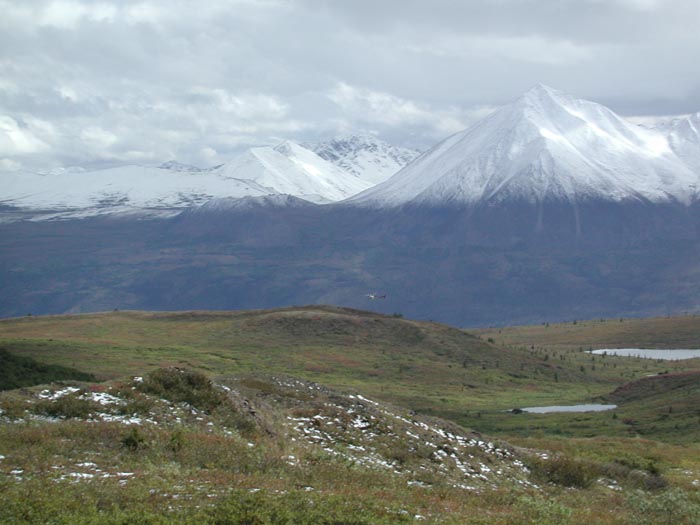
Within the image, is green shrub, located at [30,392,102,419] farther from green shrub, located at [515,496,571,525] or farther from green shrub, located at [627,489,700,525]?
green shrub, located at [627,489,700,525]

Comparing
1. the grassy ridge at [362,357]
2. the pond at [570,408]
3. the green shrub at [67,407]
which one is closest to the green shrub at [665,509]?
the green shrub at [67,407]

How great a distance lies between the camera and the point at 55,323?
11600cm

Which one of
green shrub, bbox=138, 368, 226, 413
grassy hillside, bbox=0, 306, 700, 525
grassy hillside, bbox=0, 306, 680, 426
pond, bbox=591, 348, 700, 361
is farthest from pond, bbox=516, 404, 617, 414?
pond, bbox=591, 348, 700, 361

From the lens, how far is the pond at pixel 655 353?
13225 cm

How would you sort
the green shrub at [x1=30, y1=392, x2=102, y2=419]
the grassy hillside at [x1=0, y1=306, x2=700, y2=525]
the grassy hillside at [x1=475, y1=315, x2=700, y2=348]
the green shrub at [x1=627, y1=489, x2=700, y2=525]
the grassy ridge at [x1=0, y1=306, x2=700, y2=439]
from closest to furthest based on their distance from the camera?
the grassy hillside at [x1=0, y1=306, x2=700, y2=525]
the green shrub at [x1=627, y1=489, x2=700, y2=525]
the green shrub at [x1=30, y1=392, x2=102, y2=419]
the grassy ridge at [x1=0, y1=306, x2=700, y2=439]
the grassy hillside at [x1=475, y1=315, x2=700, y2=348]

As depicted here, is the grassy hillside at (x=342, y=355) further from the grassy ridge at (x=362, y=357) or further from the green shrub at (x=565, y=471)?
the green shrub at (x=565, y=471)

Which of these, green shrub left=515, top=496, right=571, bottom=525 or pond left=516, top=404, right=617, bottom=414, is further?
pond left=516, top=404, right=617, bottom=414

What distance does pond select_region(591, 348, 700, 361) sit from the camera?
13225cm

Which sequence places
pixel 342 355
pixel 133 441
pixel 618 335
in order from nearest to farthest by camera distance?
pixel 133 441, pixel 342 355, pixel 618 335

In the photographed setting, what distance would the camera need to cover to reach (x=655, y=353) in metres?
141

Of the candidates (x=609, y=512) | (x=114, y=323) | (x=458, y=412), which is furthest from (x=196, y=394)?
(x=114, y=323)

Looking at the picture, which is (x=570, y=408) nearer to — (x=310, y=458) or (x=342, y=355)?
(x=342, y=355)

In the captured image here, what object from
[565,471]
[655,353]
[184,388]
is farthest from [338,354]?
[565,471]

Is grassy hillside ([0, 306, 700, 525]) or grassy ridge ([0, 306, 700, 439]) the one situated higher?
grassy hillside ([0, 306, 700, 525])
